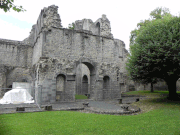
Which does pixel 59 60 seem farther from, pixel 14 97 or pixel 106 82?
pixel 106 82

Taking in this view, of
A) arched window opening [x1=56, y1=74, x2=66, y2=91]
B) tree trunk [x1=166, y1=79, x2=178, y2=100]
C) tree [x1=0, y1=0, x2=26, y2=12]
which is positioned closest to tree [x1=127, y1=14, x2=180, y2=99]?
tree trunk [x1=166, y1=79, x2=178, y2=100]

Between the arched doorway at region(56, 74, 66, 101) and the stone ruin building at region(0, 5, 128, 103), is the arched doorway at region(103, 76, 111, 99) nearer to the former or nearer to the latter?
the stone ruin building at region(0, 5, 128, 103)

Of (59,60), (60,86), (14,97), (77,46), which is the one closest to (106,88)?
(60,86)

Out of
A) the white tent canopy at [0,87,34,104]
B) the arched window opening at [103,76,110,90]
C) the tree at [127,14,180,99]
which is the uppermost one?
the tree at [127,14,180,99]

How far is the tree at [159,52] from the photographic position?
10469mm

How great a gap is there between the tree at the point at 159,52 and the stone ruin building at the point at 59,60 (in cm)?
485

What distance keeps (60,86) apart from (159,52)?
9259 millimetres

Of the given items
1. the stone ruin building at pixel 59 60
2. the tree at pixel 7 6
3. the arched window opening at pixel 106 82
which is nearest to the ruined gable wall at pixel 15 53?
the stone ruin building at pixel 59 60

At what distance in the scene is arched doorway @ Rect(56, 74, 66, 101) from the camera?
558 inches

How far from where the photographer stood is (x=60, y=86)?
1446 cm

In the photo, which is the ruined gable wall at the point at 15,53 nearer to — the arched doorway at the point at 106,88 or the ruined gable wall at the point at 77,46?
the ruined gable wall at the point at 77,46

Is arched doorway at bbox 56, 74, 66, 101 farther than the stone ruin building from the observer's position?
Yes

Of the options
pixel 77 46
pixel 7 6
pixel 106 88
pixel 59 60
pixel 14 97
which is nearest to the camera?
pixel 7 6

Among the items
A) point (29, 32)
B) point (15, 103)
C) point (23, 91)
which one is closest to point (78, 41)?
point (23, 91)
